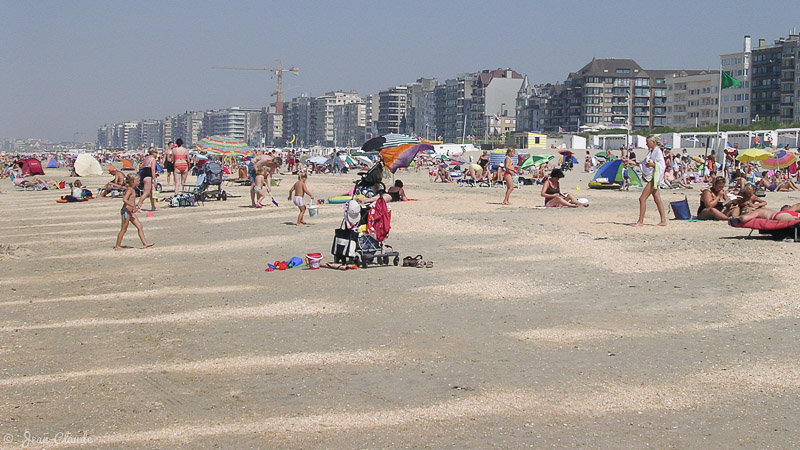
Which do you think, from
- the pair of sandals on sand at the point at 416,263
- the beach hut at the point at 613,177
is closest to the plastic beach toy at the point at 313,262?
the pair of sandals on sand at the point at 416,263

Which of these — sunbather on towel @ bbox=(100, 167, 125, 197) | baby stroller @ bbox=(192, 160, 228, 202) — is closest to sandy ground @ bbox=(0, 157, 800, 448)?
baby stroller @ bbox=(192, 160, 228, 202)

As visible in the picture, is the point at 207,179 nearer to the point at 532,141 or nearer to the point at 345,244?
the point at 345,244

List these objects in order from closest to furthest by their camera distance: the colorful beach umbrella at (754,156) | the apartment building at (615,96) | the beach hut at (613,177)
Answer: the colorful beach umbrella at (754,156)
the beach hut at (613,177)
the apartment building at (615,96)

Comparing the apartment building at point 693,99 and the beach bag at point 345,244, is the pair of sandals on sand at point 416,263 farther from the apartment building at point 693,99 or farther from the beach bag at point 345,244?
the apartment building at point 693,99

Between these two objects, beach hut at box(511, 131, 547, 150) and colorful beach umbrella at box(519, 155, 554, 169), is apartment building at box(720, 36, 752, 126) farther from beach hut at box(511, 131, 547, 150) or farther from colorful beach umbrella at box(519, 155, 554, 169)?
colorful beach umbrella at box(519, 155, 554, 169)

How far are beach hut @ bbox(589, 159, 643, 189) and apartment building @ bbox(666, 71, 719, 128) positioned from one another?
89.9 meters

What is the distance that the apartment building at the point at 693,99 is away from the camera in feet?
374

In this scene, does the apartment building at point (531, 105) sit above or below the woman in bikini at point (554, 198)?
above

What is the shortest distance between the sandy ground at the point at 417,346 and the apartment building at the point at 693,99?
108 metres

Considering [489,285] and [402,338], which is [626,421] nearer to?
[402,338]

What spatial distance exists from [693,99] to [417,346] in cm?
11983

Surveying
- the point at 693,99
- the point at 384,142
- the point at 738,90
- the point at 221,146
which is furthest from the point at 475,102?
the point at 384,142

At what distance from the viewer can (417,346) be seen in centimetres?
678

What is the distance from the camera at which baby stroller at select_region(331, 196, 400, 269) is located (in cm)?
1082
